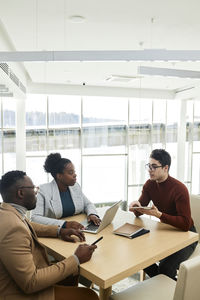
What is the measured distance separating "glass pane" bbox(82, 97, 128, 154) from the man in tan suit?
592 centimetres

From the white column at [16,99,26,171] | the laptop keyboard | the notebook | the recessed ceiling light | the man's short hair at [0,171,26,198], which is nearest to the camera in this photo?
the man's short hair at [0,171,26,198]

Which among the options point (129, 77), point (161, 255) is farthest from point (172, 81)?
point (161, 255)

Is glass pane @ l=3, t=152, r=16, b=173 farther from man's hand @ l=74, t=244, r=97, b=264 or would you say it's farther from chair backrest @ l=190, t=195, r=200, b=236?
man's hand @ l=74, t=244, r=97, b=264

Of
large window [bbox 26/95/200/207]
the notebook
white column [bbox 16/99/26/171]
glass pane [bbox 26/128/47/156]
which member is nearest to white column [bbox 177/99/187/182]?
large window [bbox 26/95/200/207]

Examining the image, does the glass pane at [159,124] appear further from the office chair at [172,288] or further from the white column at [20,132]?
the office chair at [172,288]

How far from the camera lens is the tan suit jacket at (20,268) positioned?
54.0 inches

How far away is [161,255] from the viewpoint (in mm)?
1817

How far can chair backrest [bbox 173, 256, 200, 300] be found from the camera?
1.51 m

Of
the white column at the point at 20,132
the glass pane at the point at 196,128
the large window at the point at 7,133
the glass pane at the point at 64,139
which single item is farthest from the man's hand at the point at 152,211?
the glass pane at the point at 196,128

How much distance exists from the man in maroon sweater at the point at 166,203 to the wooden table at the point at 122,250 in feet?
0.37

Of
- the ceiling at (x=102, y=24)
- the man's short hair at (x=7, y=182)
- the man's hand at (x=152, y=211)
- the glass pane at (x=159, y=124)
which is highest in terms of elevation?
the ceiling at (x=102, y=24)

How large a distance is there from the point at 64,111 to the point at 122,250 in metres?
5.84

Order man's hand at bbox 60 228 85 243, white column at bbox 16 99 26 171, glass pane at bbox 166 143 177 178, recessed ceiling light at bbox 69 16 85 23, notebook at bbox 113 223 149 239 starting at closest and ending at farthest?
man's hand at bbox 60 228 85 243 → notebook at bbox 113 223 149 239 → recessed ceiling light at bbox 69 16 85 23 → white column at bbox 16 99 26 171 → glass pane at bbox 166 143 177 178

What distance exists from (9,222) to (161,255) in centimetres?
99
